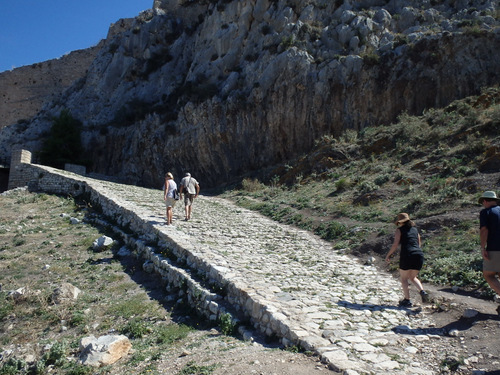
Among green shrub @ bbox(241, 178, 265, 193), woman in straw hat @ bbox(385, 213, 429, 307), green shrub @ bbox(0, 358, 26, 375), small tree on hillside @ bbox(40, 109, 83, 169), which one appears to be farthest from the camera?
small tree on hillside @ bbox(40, 109, 83, 169)

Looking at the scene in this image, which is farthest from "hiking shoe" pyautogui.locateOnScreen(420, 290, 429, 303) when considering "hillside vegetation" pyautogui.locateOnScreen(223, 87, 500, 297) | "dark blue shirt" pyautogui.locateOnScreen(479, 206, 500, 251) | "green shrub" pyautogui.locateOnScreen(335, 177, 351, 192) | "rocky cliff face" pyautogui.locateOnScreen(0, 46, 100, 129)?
"rocky cliff face" pyautogui.locateOnScreen(0, 46, 100, 129)

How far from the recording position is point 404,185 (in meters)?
13.8

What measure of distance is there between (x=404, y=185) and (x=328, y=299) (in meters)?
8.62

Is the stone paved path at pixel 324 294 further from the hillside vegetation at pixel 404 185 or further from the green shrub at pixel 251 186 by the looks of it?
the green shrub at pixel 251 186

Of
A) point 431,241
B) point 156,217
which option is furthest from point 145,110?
point 431,241

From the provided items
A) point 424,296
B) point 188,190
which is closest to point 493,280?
point 424,296

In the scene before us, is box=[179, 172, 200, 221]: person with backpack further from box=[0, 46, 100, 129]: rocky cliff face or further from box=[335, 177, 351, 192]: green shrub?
box=[0, 46, 100, 129]: rocky cliff face

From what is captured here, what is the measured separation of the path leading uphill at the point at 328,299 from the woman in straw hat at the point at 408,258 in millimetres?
283

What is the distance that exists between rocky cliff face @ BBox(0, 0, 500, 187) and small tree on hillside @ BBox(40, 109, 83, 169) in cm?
120

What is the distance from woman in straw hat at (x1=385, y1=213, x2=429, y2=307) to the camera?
6410 mm

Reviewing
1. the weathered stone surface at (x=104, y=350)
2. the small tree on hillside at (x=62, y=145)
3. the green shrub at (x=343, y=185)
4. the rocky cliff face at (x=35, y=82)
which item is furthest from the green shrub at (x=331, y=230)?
the rocky cliff face at (x=35, y=82)

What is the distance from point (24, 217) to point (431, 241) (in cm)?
1416

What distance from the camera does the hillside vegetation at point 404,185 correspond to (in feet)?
29.8

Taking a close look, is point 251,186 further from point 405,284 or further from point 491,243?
point 491,243
